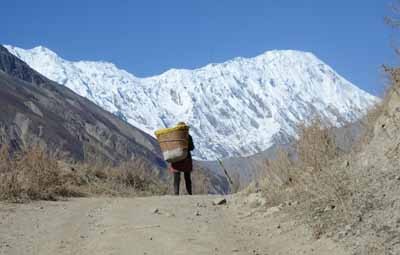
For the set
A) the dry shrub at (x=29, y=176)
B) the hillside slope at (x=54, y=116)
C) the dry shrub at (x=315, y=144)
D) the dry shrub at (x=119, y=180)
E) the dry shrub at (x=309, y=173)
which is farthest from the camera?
the hillside slope at (x=54, y=116)

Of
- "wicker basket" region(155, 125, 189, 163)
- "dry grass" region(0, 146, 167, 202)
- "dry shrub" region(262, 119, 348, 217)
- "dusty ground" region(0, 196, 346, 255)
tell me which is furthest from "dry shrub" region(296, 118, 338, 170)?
"wicker basket" region(155, 125, 189, 163)

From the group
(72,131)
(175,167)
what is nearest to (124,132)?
(72,131)

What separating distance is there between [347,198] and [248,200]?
4840 millimetres

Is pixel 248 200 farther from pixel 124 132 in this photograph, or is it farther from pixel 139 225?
pixel 124 132

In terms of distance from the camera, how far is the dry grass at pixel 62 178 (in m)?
15.5

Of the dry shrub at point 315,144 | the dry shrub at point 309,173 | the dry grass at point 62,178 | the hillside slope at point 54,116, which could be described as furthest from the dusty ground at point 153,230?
the hillside slope at point 54,116

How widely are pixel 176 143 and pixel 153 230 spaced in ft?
29.2

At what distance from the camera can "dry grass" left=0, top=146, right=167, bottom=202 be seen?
51.0 feet

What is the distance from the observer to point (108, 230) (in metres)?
10.7

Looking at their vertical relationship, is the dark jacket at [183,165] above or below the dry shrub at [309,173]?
above

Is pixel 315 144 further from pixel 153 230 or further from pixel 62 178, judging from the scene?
pixel 62 178

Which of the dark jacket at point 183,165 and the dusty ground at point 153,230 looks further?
the dark jacket at point 183,165

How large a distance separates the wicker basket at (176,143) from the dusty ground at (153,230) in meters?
4.62

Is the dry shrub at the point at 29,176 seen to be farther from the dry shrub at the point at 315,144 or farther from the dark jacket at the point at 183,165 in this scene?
the dry shrub at the point at 315,144
